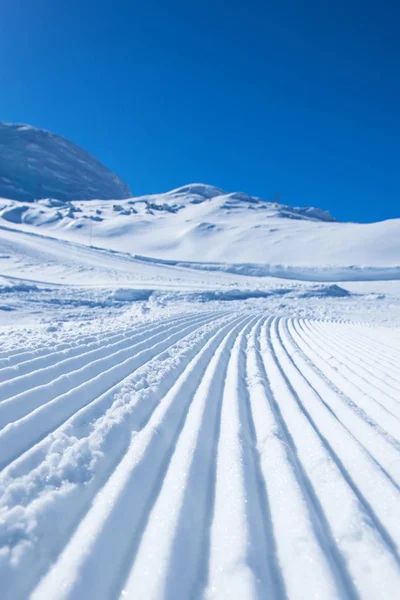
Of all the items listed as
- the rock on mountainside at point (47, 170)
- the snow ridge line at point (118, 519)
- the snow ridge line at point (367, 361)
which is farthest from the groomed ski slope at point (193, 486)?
the rock on mountainside at point (47, 170)

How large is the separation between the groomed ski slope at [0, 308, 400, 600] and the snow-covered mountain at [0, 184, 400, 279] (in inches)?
1414

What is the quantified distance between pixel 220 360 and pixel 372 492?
4.13 metres

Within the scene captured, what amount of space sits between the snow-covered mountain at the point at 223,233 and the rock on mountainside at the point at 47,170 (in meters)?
40.8

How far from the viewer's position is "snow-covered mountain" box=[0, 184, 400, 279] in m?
46.7

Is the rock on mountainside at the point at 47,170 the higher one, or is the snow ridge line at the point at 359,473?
the rock on mountainside at the point at 47,170

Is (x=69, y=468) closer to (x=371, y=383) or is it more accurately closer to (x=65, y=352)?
(x=65, y=352)

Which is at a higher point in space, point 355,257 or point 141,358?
point 355,257

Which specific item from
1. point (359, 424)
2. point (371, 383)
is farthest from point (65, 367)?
point (371, 383)

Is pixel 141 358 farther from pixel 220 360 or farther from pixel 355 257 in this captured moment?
pixel 355 257

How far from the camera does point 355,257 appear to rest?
1805 inches

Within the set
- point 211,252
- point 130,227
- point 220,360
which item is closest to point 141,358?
point 220,360

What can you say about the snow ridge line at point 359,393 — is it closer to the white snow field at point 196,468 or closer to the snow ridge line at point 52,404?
the white snow field at point 196,468

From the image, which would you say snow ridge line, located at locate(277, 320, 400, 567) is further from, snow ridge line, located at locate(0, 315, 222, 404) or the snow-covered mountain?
the snow-covered mountain

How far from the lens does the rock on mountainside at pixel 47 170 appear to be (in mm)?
119750
